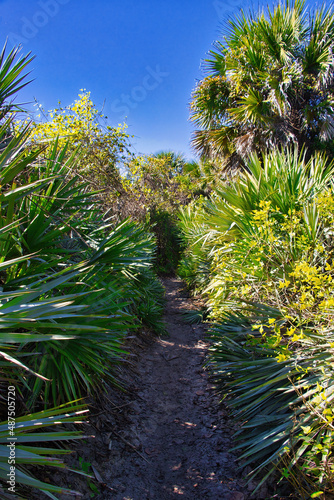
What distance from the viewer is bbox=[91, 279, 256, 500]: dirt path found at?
2.21 m

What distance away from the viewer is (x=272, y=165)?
13.6ft

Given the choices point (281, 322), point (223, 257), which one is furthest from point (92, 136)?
point (281, 322)

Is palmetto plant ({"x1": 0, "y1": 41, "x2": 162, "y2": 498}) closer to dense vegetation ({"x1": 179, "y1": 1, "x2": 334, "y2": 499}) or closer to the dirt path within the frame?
the dirt path

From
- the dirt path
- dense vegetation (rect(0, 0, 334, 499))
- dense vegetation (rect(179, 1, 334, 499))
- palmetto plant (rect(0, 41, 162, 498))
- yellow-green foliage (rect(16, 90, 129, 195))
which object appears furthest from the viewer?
yellow-green foliage (rect(16, 90, 129, 195))

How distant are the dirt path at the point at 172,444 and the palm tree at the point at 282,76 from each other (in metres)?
5.58

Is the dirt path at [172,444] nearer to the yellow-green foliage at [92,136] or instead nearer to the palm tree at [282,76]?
the yellow-green foliage at [92,136]

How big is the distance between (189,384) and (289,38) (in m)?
8.39

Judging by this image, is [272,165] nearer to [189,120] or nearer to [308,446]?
[308,446]

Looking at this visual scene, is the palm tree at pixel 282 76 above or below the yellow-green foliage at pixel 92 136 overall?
above

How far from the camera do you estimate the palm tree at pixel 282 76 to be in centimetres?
724

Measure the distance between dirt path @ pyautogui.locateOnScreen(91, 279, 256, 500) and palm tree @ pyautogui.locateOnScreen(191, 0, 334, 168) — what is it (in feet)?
18.3

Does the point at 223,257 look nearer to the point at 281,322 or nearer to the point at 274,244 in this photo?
the point at 274,244

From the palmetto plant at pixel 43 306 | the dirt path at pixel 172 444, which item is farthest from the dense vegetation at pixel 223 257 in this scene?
the dirt path at pixel 172 444

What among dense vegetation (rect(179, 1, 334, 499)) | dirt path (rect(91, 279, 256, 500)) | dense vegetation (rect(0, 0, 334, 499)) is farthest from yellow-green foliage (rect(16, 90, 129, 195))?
dirt path (rect(91, 279, 256, 500))
